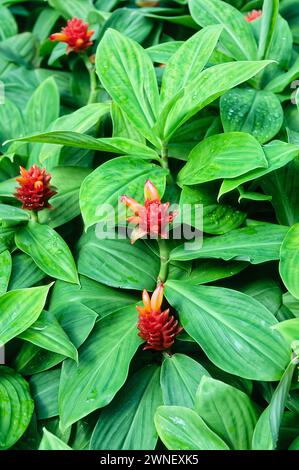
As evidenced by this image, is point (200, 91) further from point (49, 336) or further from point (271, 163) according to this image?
point (49, 336)

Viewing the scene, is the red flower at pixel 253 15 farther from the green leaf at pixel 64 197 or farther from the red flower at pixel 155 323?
the red flower at pixel 155 323

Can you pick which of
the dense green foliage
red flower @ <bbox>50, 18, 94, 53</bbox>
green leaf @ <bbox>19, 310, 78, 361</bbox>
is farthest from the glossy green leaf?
red flower @ <bbox>50, 18, 94, 53</bbox>

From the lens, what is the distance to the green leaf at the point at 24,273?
157cm

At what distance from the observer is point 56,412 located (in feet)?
4.66

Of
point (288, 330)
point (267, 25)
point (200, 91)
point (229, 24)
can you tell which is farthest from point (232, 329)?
point (229, 24)

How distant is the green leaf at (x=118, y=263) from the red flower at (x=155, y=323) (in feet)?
0.48

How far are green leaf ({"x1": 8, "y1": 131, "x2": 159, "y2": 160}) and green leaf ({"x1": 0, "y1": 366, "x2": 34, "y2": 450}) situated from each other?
1.67 feet

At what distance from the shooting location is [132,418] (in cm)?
136

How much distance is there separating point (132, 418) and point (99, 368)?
0.12 meters

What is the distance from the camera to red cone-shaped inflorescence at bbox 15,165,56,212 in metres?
1.57

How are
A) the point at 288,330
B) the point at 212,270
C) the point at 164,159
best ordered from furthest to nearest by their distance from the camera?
the point at 164,159 → the point at 212,270 → the point at 288,330

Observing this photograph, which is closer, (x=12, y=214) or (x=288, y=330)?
(x=288, y=330)

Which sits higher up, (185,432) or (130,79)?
(130,79)

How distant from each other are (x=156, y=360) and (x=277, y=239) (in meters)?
0.38
